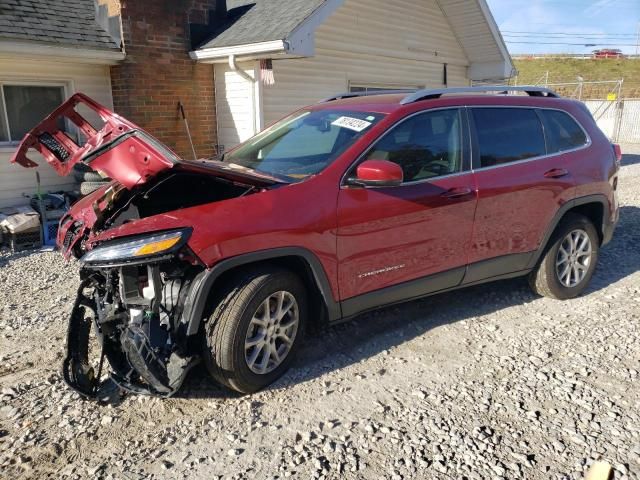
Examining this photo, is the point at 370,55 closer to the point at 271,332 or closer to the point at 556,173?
the point at 556,173

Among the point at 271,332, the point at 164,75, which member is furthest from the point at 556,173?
the point at 164,75

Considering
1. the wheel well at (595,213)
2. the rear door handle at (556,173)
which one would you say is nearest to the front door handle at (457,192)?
the rear door handle at (556,173)

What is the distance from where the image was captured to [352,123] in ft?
12.8

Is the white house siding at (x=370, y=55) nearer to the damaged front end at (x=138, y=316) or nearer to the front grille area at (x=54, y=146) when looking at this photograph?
the front grille area at (x=54, y=146)

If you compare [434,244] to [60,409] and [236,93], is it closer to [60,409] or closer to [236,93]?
[60,409]

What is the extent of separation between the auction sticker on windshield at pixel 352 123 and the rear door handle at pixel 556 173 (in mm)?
1741

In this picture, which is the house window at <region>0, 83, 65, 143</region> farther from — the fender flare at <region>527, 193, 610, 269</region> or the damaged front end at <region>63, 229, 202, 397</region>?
the fender flare at <region>527, 193, 610, 269</region>

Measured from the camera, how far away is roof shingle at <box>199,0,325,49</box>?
806cm

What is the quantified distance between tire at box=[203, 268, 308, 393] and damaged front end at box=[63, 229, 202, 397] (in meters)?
0.16

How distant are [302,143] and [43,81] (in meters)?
6.00

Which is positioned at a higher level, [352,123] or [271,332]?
[352,123]

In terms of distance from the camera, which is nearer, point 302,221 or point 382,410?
point 382,410

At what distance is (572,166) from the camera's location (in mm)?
4648

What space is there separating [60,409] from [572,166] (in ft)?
14.5
